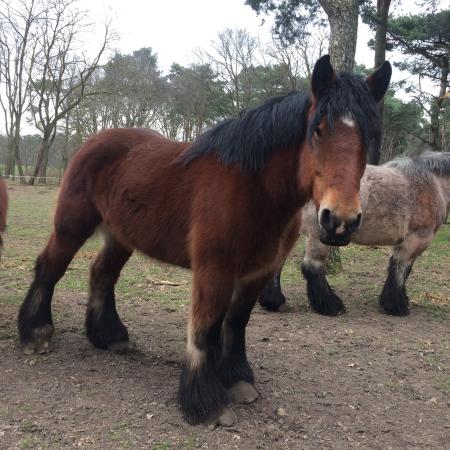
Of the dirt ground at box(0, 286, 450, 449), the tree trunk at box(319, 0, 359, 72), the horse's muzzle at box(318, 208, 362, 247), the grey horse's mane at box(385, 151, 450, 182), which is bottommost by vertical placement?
the dirt ground at box(0, 286, 450, 449)

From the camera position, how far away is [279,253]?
3.07 metres

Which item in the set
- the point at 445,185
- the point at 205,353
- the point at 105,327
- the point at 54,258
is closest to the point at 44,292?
the point at 54,258

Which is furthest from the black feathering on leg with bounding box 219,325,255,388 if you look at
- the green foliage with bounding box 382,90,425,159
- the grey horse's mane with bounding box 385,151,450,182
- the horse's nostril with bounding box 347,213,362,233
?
the green foliage with bounding box 382,90,425,159

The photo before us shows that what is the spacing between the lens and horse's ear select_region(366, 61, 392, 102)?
263cm

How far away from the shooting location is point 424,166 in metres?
6.37

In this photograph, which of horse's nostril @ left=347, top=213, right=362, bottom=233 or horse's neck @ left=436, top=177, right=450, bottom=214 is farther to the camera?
horse's neck @ left=436, top=177, right=450, bottom=214

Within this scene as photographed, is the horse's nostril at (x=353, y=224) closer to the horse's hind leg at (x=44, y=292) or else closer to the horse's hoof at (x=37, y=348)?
the horse's hind leg at (x=44, y=292)

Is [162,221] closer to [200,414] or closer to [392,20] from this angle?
[200,414]

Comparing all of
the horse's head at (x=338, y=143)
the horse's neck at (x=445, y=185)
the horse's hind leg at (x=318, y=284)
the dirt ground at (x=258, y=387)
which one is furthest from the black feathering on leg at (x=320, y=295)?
the horse's head at (x=338, y=143)

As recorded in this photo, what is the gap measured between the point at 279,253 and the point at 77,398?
1.75 metres

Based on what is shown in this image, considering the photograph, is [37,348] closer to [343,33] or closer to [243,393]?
[243,393]

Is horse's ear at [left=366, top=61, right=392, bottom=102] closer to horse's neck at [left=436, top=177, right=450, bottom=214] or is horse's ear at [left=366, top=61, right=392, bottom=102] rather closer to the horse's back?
the horse's back

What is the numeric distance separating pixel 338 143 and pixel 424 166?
4.58 metres

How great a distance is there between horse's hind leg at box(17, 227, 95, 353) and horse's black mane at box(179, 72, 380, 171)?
4.48 feet
